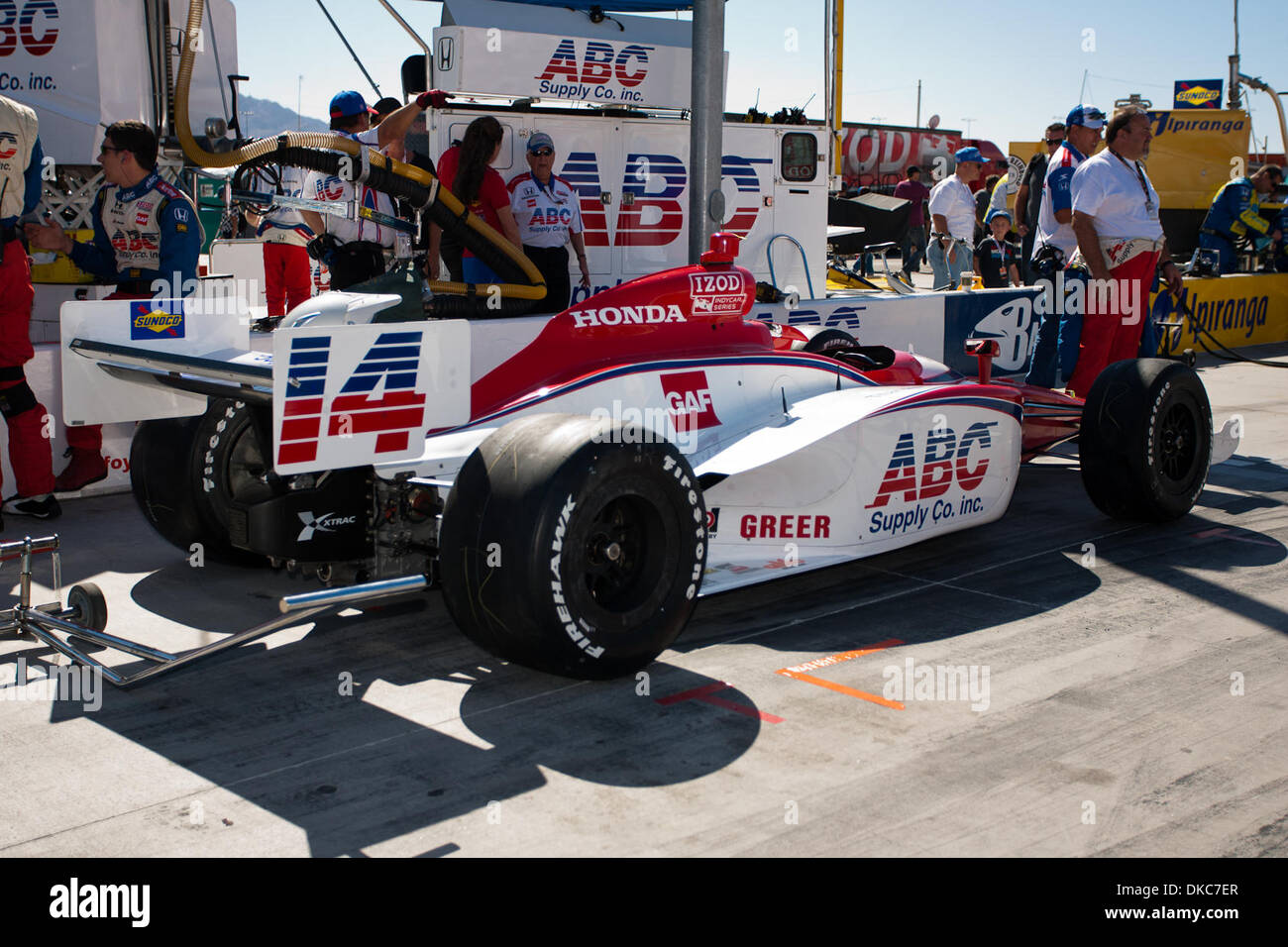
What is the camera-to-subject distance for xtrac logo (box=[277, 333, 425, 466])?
3.75 meters

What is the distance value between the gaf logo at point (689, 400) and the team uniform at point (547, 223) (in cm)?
243

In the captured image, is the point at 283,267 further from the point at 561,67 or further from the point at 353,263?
the point at 561,67

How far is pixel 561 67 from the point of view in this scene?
28.7ft

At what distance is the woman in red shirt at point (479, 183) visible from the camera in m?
7.39

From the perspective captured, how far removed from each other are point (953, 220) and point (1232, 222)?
809cm

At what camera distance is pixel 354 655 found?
15.3 ft

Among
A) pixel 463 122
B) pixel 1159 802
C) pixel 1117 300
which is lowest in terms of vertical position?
pixel 1159 802

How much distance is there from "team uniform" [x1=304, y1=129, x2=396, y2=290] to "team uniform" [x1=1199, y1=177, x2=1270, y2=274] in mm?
15400

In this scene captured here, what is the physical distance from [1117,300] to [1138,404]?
1.84m

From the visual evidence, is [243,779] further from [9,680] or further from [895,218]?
[895,218]

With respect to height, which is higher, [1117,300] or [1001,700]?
[1117,300]

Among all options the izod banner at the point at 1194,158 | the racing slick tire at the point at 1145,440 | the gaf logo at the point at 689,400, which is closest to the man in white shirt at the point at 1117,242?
the racing slick tire at the point at 1145,440

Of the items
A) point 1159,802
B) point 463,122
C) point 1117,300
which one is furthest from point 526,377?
point 1117,300

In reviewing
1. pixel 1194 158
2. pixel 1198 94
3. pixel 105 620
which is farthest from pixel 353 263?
pixel 1198 94
